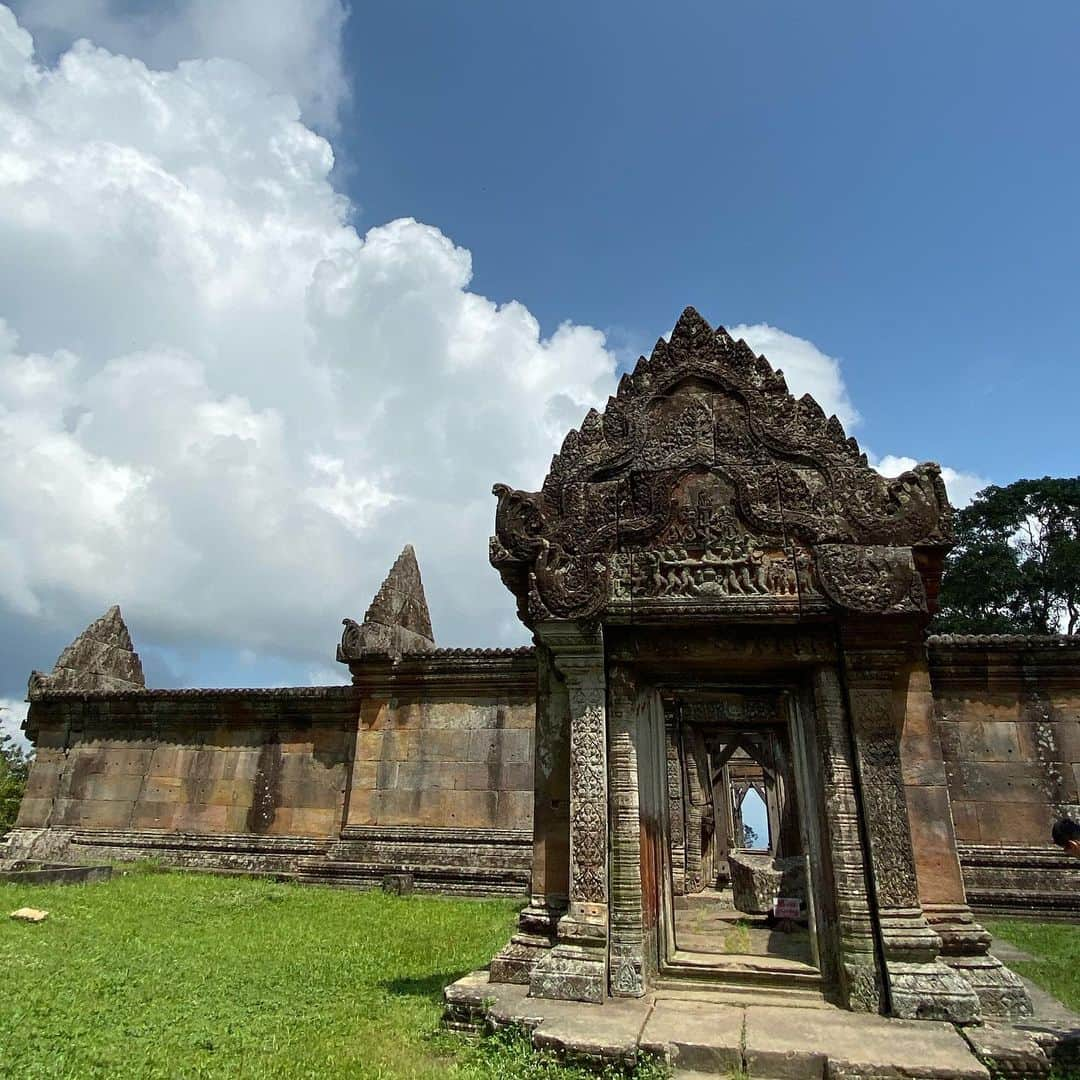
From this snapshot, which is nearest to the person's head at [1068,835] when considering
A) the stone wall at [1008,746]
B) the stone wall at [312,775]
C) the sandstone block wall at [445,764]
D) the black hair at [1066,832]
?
the black hair at [1066,832]

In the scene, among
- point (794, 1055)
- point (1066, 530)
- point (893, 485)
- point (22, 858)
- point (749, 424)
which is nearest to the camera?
point (794, 1055)

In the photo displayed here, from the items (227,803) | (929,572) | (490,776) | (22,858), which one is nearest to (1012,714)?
(929,572)

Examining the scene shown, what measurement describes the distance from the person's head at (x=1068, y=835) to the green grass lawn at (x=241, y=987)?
2933 millimetres

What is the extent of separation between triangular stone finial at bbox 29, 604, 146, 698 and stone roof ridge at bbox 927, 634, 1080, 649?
55.2 feet

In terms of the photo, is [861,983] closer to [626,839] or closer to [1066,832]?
[1066,832]

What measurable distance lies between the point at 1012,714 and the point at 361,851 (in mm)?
10275

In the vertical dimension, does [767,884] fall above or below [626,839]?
below

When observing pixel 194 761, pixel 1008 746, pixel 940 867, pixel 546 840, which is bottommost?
pixel 940 867

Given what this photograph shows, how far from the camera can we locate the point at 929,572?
5438mm

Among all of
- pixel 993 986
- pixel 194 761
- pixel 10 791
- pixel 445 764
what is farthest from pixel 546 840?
pixel 10 791

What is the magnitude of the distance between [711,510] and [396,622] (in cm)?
951

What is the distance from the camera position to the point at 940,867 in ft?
15.9

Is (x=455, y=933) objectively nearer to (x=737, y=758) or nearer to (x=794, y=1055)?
(x=794, y=1055)

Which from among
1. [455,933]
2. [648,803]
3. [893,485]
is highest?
[893,485]
